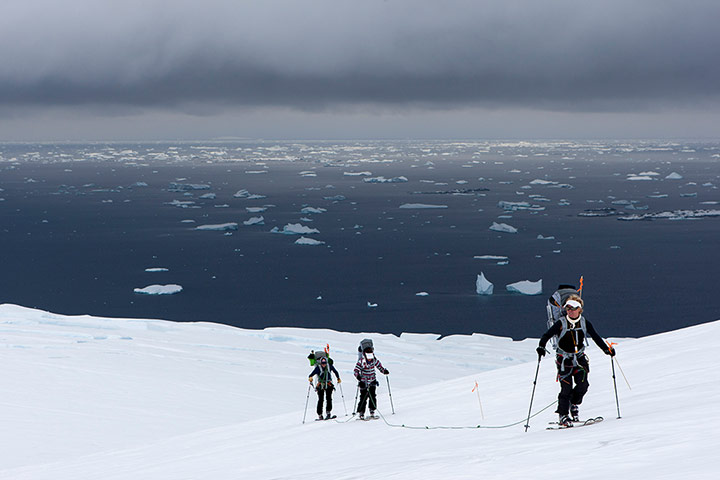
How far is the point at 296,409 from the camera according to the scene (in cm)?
1407

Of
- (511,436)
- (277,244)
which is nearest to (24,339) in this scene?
(511,436)

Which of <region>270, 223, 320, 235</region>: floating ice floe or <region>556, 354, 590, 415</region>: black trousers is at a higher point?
<region>556, 354, 590, 415</region>: black trousers

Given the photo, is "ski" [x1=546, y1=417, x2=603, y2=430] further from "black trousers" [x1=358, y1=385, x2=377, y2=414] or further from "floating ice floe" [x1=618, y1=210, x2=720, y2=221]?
"floating ice floe" [x1=618, y1=210, x2=720, y2=221]

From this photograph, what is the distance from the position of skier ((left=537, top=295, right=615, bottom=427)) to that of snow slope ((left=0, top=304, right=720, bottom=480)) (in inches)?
15.0

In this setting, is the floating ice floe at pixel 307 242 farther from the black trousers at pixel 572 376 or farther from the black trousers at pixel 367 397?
the black trousers at pixel 572 376

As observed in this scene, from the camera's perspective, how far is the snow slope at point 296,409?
210 inches

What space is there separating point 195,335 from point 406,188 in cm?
9395

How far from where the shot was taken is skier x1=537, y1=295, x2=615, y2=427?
5.89m

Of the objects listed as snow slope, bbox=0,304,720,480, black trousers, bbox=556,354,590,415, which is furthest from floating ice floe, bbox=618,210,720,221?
black trousers, bbox=556,354,590,415

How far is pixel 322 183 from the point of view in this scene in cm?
12475

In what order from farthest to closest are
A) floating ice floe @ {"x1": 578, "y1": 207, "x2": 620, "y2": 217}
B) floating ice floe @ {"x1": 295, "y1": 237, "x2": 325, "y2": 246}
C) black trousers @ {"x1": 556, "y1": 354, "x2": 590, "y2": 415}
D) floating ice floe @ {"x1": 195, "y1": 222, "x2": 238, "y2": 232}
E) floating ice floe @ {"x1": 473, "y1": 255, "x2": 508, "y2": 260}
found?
floating ice floe @ {"x1": 578, "y1": 207, "x2": 620, "y2": 217}
floating ice floe @ {"x1": 195, "y1": 222, "x2": 238, "y2": 232}
floating ice floe @ {"x1": 295, "y1": 237, "x2": 325, "y2": 246}
floating ice floe @ {"x1": 473, "y1": 255, "x2": 508, "y2": 260}
black trousers @ {"x1": 556, "y1": 354, "x2": 590, "y2": 415}

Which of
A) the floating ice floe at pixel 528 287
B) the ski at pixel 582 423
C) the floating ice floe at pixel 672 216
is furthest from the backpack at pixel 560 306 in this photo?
the floating ice floe at pixel 672 216

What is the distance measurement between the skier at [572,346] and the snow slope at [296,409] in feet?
1.25

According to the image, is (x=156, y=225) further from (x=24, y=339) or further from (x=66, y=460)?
(x=66, y=460)
